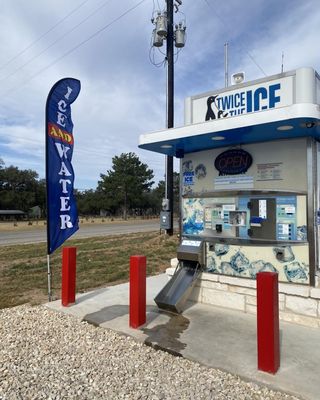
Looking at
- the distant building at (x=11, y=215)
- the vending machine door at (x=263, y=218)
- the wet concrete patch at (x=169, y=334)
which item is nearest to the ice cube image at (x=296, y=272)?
the vending machine door at (x=263, y=218)

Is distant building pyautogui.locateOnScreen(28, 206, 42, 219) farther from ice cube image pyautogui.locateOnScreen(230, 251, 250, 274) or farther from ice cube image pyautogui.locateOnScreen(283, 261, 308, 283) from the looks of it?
ice cube image pyautogui.locateOnScreen(283, 261, 308, 283)

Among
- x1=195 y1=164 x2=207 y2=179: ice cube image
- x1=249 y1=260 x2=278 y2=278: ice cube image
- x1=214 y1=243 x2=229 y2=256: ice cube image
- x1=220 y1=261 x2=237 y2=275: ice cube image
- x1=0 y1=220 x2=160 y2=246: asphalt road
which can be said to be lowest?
x1=0 y1=220 x2=160 y2=246: asphalt road

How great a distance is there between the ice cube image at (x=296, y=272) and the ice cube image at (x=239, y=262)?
61 centimetres

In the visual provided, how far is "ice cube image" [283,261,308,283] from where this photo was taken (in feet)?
15.2

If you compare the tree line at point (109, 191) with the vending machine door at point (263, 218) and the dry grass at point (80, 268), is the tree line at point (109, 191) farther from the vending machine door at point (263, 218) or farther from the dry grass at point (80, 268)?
the vending machine door at point (263, 218)

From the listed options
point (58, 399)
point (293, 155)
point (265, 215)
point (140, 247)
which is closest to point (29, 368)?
point (58, 399)

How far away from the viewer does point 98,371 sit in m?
3.36

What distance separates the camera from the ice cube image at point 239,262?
5.19 m

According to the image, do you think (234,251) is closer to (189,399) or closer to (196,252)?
(196,252)

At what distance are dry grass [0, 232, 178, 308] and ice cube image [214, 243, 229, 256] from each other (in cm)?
294

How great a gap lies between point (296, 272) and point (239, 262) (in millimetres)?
868

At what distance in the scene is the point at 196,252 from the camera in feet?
18.2

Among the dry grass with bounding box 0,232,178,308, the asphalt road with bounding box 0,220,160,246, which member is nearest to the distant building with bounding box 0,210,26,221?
the asphalt road with bounding box 0,220,160,246

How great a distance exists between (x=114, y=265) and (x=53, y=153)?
484 centimetres
